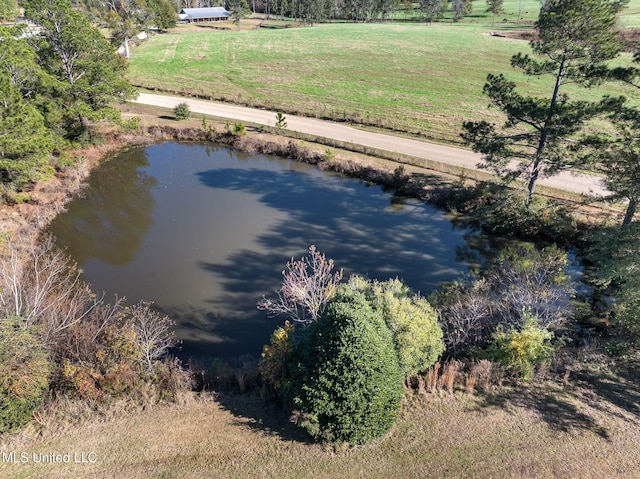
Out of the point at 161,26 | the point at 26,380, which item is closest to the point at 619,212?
the point at 26,380

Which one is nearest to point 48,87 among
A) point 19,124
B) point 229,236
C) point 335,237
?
point 19,124

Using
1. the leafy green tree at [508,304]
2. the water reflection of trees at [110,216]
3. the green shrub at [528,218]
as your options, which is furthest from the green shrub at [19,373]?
the green shrub at [528,218]

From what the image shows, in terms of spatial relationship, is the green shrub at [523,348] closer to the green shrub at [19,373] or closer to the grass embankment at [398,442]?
the grass embankment at [398,442]

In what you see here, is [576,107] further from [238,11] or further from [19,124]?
[238,11]

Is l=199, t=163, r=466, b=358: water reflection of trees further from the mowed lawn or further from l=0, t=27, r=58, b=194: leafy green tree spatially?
the mowed lawn

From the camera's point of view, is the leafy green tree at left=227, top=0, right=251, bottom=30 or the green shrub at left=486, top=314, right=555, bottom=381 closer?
the green shrub at left=486, top=314, right=555, bottom=381

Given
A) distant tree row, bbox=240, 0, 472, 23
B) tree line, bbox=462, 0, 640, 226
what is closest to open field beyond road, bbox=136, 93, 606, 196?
tree line, bbox=462, 0, 640, 226
